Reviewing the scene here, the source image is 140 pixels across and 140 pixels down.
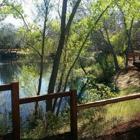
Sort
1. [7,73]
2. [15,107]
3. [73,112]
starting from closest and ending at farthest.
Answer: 1. [15,107]
2. [73,112]
3. [7,73]

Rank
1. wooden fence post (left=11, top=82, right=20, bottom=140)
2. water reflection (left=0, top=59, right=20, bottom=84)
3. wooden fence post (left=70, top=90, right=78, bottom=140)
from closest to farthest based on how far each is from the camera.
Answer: wooden fence post (left=11, top=82, right=20, bottom=140)
wooden fence post (left=70, top=90, right=78, bottom=140)
water reflection (left=0, top=59, right=20, bottom=84)

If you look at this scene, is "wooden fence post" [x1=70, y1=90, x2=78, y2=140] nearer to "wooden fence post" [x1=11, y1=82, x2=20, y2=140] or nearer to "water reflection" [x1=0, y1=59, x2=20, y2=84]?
"wooden fence post" [x1=11, y1=82, x2=20, y2=140]

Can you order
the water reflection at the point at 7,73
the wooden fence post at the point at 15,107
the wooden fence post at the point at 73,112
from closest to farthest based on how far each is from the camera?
the wooden fence post at the point at 15,107
the wooden fence post at the point at 73,112
the water reflection at the point at 7,73

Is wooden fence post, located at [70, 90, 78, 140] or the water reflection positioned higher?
wooden fence post, located at [70, 90, 78, 140]

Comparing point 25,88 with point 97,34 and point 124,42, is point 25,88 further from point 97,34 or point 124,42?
point 124,42

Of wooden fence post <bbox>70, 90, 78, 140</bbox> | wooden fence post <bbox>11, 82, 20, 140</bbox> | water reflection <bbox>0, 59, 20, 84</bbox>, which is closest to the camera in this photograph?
wooden fence post <bbox>11, 82, 20, 140</bbox>

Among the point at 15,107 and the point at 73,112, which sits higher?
the point at 15,107

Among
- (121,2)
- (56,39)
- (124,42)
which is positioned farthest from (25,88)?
(124,42)

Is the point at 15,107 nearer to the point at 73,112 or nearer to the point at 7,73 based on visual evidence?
the point at 73,112

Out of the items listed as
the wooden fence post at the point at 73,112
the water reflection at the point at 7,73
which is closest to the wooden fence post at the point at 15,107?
the wooden fence post at the point at 73,112

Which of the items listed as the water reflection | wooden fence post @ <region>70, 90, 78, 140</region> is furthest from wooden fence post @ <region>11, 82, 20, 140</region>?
the water reflection

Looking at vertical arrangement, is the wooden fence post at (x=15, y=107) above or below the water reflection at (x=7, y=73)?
above

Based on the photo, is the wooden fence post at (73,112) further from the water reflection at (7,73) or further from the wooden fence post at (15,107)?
the water reflection at (7,73)

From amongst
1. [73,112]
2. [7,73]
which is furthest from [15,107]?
[7,73]
